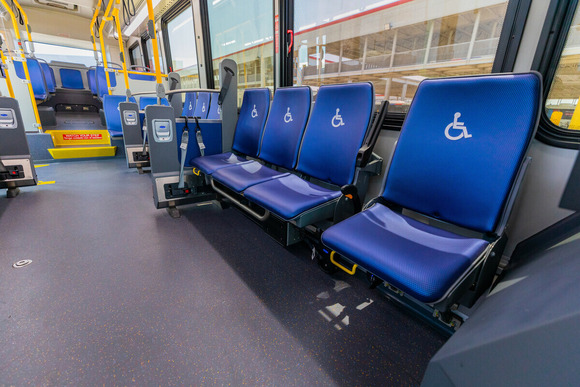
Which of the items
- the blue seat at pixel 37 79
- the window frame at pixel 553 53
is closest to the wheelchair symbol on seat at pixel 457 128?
the window frame at pixel 553 53

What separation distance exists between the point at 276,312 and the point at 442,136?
3.79 feet

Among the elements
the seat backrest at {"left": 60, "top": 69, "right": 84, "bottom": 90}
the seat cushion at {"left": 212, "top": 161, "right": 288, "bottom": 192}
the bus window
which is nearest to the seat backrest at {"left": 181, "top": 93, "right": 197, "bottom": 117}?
the bus window

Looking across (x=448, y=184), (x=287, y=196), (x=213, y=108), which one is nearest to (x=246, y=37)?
(x=213, y=108)

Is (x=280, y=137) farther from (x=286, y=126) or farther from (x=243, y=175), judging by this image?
(x=243, y=175)

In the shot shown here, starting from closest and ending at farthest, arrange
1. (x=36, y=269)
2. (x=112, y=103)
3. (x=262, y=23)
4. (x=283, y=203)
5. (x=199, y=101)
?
(x=283, y=203)
(x=36, y=269)
(x=262, y=23)
(x=199, y=101)
(x=112, y=103)

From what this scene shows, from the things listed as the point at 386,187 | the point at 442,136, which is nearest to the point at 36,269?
the point at 386,187

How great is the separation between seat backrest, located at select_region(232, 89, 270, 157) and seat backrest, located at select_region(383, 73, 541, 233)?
51.2 inches

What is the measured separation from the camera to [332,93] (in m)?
1.61

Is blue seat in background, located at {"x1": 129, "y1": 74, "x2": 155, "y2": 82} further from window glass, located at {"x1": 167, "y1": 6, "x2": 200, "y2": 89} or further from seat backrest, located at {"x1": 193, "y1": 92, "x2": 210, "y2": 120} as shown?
seat backrest, located at {"x1": 193, "y1": 92, "x2": 210, "y2": 120}

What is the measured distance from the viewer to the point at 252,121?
228 cm

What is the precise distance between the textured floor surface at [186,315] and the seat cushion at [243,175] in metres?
0.48

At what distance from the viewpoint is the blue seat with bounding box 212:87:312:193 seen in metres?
1.77

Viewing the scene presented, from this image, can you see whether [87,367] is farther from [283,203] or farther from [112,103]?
[112,103]

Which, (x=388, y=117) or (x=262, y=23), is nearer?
(x=388, y=117)
